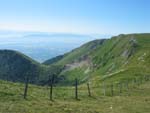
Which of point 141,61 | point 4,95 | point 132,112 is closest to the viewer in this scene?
point 132,112

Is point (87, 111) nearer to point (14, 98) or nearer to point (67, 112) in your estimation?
point (67, 112)

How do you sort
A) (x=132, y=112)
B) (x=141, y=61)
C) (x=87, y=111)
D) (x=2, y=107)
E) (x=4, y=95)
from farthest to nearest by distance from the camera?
(x=141, y=61)
(x=4, y=95)
(x=132, y=112)
(x=87, y=111)
(x=2, y=107)

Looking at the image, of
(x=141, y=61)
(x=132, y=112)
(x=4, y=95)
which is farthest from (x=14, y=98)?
(x=141, y=61)

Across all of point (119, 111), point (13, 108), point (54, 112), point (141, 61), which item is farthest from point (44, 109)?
point (141, 61)

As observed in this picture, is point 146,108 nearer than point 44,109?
No

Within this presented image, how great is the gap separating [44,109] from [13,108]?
313 cm

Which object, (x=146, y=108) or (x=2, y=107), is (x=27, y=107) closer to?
(x=2, y=107)

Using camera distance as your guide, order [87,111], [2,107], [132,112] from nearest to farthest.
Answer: [2,107] < [87,111] < [132,112]

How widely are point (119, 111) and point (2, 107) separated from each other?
12.5 m

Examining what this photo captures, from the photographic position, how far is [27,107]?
29.0 metres

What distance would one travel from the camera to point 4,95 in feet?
113

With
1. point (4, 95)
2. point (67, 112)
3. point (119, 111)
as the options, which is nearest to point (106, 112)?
point (119, 111)

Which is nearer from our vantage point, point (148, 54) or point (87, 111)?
point (87, 111)

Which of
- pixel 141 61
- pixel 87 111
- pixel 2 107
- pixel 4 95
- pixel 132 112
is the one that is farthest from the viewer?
pixel 141 61
